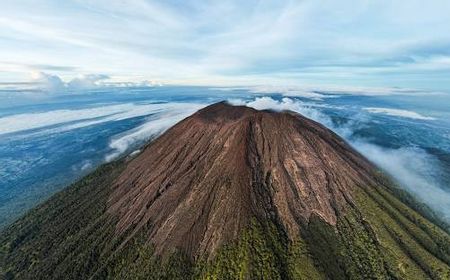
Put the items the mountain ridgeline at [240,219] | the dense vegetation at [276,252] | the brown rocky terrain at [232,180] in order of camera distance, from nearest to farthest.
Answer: the dense vegetation at [276,252] → the mountain ridgeline at [240,219] → the brown rocky terrain at [232,180]

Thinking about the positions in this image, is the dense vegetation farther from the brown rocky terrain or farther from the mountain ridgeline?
the brown rocky terrain

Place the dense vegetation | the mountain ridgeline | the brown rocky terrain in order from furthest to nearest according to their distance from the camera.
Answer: the brown rocky terrain
the mountain ridgeline
the dense vegetation

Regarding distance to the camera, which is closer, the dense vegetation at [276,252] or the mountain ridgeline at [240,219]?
the dense vegetation at [276,252]

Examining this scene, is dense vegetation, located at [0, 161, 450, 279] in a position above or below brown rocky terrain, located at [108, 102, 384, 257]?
below

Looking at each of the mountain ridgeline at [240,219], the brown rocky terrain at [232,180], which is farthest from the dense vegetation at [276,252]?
the brown rocky terrain at [232,180]

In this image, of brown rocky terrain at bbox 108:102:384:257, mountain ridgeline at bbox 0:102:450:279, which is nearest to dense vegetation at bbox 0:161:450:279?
mountain ridgeline at bbox 0:102:450:279

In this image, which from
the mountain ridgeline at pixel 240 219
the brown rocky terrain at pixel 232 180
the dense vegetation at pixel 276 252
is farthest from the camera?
the brown rocky terrain at pixel 232 180

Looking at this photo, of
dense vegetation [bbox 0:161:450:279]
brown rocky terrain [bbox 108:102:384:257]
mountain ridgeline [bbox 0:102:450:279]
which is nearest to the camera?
dense vegetation [bbox 0:161:450:279]

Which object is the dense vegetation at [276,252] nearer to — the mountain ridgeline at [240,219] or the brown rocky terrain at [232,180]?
the mountain ridgeline at [240,219]
